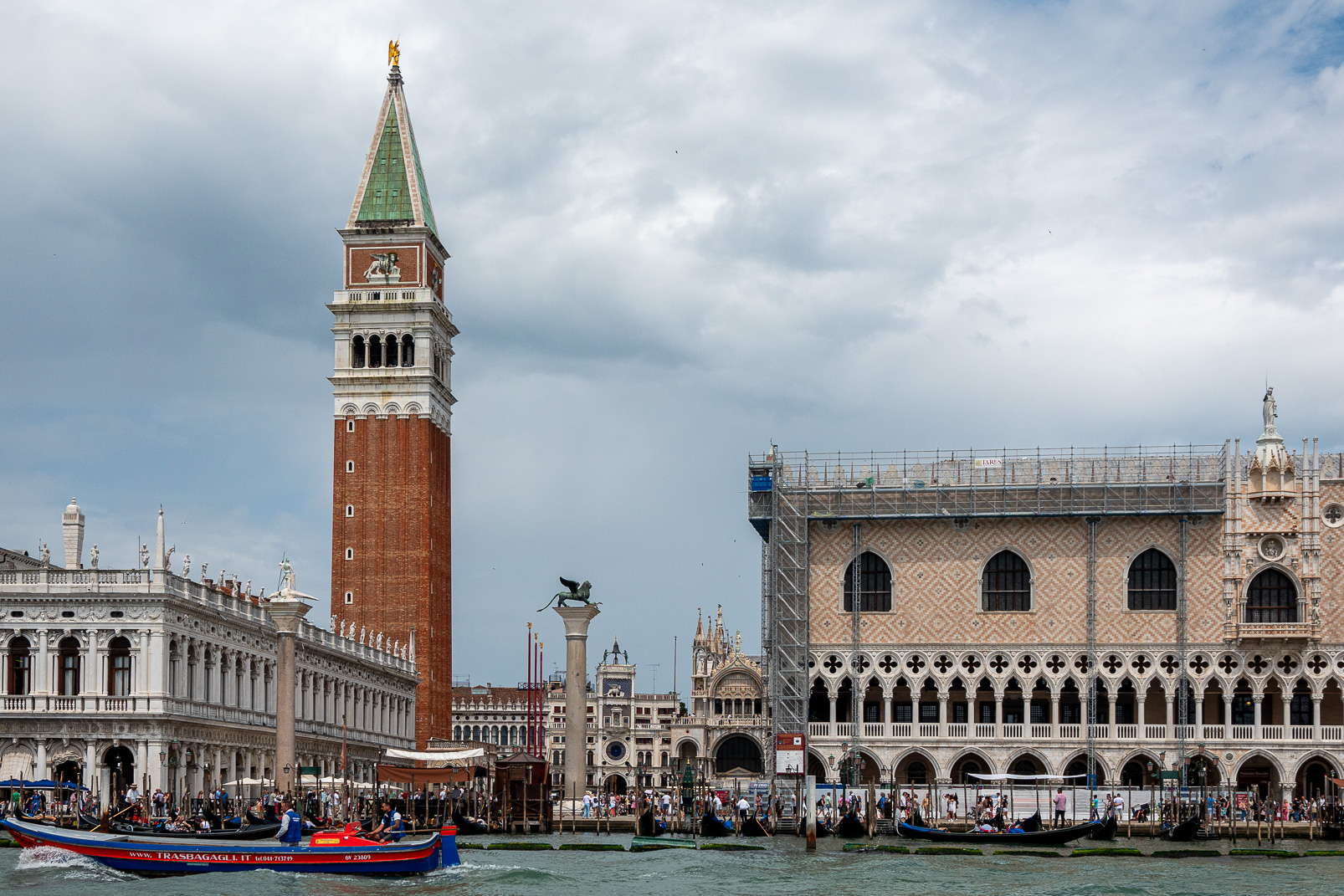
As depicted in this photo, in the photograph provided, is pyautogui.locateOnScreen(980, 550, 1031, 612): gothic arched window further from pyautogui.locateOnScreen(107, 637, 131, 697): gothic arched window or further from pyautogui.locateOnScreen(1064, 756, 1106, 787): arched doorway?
pyautogui.locateOnScreen(107, 637, 131, 697): gothic arched window

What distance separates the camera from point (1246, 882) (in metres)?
43.6

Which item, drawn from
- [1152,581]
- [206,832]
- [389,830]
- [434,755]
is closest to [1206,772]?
[1152,581]

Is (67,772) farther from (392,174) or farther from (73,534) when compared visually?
(392,174)

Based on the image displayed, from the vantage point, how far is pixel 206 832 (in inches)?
1662

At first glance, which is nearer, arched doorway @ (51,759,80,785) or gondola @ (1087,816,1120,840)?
gondola @ (1087,816,1120,840)

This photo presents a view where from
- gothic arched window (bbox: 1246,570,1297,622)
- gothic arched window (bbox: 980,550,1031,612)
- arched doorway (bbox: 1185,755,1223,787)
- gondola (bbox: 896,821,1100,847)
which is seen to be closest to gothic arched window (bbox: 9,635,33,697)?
gondola (bbox: 896,821,1100,847)

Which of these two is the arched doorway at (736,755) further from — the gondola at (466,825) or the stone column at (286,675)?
the stone column at (286,675)

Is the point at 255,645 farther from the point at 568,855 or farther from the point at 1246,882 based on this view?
the point at 1246,882

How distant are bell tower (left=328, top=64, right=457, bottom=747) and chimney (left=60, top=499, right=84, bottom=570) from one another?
31.8 meters

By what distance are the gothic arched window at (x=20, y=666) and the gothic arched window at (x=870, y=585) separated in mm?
30139

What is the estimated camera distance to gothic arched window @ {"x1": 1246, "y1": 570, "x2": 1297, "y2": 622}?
66938mm

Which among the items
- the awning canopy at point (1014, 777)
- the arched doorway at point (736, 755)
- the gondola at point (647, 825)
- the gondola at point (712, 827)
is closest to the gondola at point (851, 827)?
the gondola at point (712, 827)

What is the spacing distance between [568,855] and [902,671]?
2194 centimetres

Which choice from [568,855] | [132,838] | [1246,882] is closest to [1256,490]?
[1246,882]
